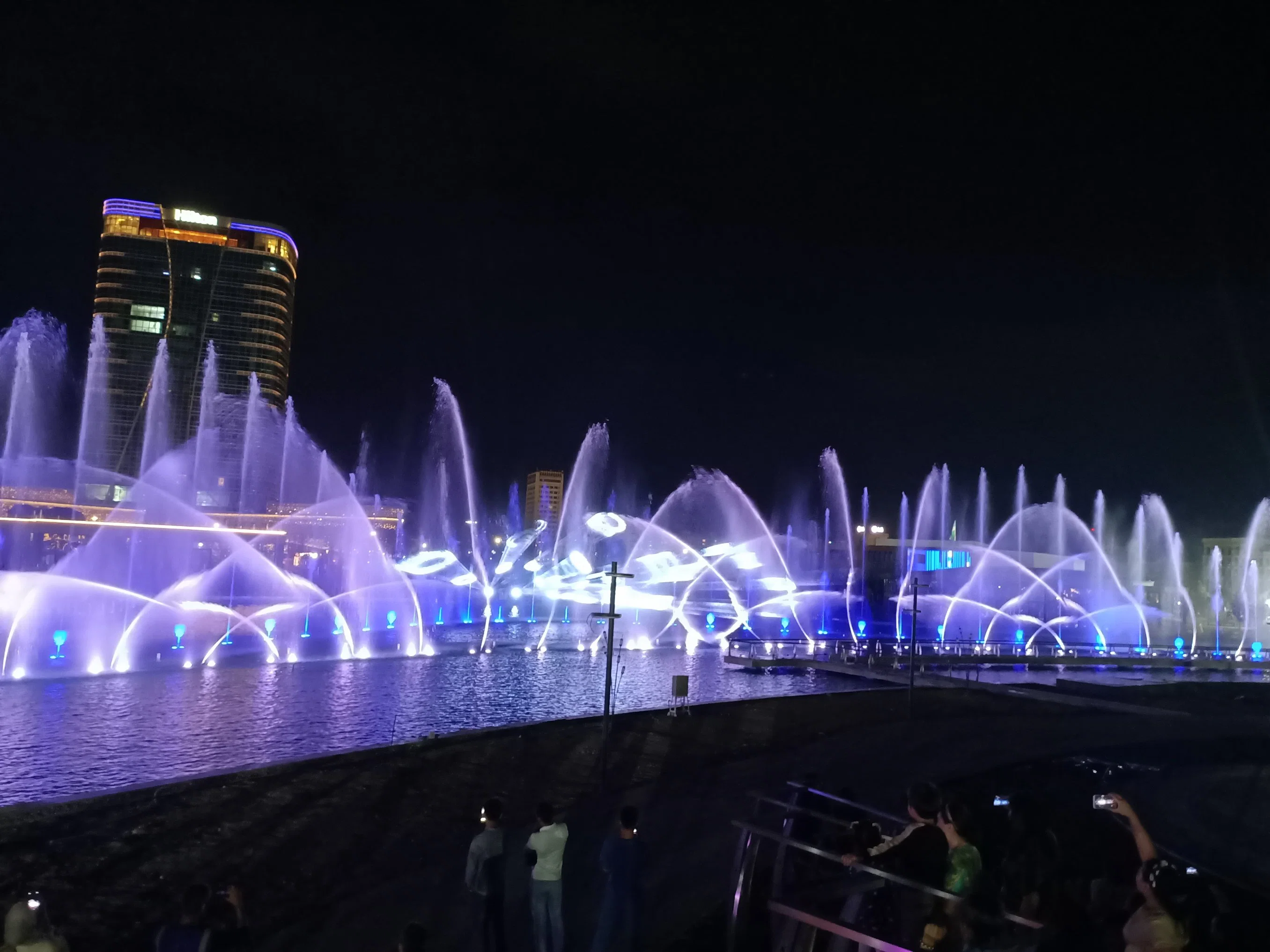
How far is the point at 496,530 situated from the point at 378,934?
360ft

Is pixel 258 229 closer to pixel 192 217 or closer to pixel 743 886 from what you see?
pixel 192 217

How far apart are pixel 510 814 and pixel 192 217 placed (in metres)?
128

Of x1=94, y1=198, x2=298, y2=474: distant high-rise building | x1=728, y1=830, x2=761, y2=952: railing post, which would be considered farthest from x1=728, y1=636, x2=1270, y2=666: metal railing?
x1=94, y1=198, x2=298, y2=474: distant high-rise building

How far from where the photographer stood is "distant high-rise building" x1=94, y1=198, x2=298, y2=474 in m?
111

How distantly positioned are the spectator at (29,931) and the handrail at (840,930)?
3491 millimetres

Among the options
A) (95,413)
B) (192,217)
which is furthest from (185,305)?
(95,413)

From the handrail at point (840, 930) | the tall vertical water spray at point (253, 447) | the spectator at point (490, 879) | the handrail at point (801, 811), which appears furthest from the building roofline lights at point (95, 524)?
the handrail at point (840, 930)

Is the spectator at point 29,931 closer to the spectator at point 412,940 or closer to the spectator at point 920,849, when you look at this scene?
the spectator at point 412,940

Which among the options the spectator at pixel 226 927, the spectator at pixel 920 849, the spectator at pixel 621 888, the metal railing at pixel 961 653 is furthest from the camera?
the metal railing at pixel 961 653

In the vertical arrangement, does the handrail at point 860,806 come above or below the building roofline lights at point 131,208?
below

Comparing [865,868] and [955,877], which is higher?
[865,868]

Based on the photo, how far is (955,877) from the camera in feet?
17.0

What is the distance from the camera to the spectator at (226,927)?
4914 mm

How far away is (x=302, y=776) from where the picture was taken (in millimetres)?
11664
